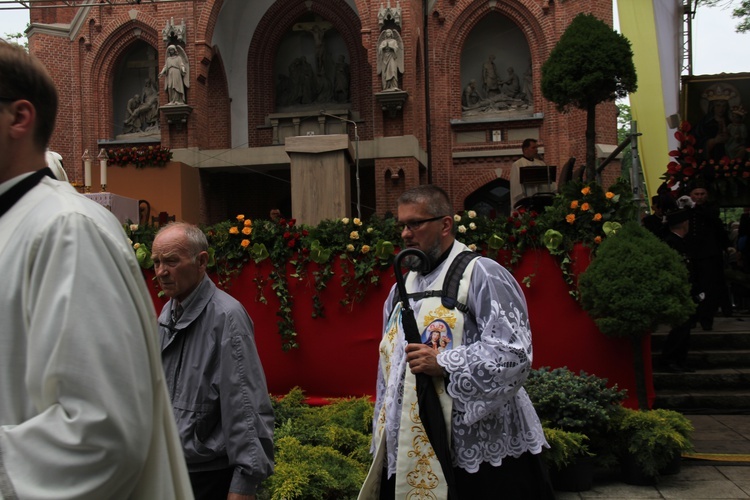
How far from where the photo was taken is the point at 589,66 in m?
10.2

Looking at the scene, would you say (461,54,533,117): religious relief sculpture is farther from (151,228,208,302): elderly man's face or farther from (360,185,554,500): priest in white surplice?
(151,228,208,302): elderly man's face

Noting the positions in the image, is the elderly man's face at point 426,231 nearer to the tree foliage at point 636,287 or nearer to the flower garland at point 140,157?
the tree foliage at point 636,287

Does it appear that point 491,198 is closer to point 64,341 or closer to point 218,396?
point 218,396

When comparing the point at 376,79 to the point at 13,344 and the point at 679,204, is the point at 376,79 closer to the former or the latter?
the point at 679,204

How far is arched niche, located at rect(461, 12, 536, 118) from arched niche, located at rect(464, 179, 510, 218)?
2127 mm

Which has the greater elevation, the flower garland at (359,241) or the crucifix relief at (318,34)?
the crucifix relief at (318,34)

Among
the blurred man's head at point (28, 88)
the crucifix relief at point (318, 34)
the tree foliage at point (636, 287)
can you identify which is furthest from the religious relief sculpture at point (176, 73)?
the blurred man's head at point (28, 88)

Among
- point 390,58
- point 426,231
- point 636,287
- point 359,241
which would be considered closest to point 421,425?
point 426,231

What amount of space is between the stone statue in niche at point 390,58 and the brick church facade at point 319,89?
1.2 inches

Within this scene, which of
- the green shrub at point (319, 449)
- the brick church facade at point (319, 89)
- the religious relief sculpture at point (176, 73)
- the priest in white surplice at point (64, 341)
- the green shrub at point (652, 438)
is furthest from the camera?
the religious relief sculpture at point (176, 73)

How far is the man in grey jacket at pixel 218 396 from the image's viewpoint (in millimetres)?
2875

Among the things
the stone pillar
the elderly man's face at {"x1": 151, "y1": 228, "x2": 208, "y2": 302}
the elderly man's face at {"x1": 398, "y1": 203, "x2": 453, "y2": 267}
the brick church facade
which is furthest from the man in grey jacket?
the brick church facade

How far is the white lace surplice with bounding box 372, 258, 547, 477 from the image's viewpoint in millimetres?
3061

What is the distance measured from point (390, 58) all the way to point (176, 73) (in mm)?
6120
